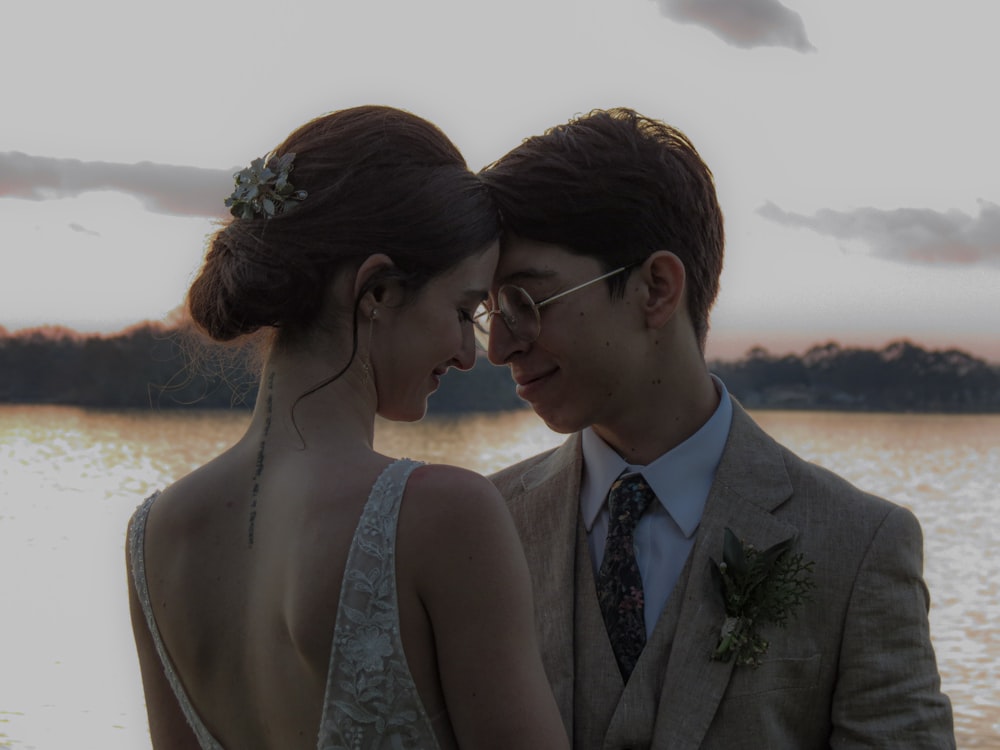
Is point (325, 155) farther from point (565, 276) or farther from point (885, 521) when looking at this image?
point (885, 521)

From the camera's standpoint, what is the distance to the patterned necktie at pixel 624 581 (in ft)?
9.89

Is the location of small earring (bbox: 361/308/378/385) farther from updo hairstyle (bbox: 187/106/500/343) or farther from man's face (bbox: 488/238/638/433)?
man's face (bbox: 488/238/638/433)

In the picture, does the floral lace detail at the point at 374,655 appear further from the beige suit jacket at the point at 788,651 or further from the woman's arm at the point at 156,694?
the beige suit jacket at the point at 788,651

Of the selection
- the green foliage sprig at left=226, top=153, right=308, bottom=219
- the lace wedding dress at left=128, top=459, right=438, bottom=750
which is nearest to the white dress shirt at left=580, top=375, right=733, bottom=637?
the lace wedding dress at left=128, top=459, right=438, bottom=750

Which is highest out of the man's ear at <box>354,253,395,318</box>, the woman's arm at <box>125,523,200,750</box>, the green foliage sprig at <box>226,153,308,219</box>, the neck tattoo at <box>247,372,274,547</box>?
the green foliage sprig at <box>226,153,308,219</box>

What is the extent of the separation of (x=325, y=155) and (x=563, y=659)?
142 centimetres

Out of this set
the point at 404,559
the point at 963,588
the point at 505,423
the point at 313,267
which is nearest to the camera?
the point at 404,559

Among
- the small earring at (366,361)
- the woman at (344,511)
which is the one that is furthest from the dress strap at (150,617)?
the small earring at (366,361)

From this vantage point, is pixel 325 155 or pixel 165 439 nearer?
pixel 325 155

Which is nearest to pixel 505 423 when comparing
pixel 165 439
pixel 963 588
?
pixel 165 439

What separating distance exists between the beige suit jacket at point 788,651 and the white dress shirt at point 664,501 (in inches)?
2.3

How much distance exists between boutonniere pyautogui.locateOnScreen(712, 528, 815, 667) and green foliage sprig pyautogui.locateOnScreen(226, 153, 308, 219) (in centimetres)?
143

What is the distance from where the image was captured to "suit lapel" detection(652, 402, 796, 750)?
287 centimetres

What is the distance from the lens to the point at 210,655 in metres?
2.30
